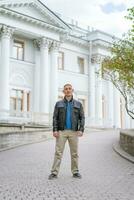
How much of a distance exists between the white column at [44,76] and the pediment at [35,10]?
6.42ft

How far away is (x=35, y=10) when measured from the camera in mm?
38000

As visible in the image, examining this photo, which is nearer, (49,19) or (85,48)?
(49,19)

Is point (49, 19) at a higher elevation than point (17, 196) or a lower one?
higher

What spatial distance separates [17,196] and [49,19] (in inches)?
1291

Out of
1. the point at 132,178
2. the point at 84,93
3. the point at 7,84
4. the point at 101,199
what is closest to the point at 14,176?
the point at 132,178

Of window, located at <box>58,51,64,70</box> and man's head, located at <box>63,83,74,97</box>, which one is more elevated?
window, located at <box>58,51,64,70</box>

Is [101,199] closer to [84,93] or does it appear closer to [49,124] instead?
[49,124]

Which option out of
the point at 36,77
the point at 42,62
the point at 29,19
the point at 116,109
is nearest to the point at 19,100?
the point at 36,77

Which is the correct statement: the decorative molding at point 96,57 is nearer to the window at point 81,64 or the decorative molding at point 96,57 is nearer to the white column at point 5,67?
the window at point 81,64

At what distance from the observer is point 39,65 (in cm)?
3928

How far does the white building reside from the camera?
116 feet

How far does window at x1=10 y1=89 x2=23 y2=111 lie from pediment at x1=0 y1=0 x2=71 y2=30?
6434mm

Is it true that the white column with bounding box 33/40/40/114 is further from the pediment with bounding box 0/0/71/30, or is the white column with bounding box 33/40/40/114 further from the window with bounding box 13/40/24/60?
the pediment with bounding box 0/0/71/30

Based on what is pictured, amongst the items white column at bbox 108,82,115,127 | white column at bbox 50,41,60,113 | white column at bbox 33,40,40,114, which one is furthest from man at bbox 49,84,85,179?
white column at bbox 108,82,115,127
